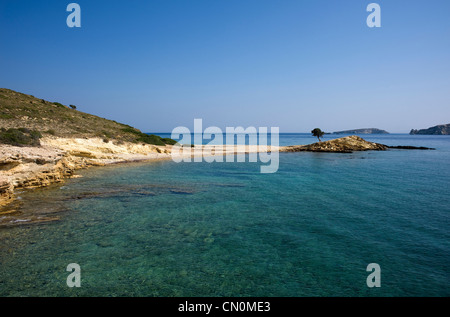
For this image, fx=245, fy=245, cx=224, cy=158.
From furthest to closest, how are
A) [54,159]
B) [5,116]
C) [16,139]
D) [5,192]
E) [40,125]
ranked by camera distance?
[40,125] < [5,116] < [16,139] < [54,159] < [5,192]

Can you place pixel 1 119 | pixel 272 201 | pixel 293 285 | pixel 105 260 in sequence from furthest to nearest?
pixel 1 119 < pixel 272 201 < pixel 105 260 < pixel 293 285

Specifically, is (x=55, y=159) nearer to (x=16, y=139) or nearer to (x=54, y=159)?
(x=54, y=159)

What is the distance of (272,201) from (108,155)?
3382 cm

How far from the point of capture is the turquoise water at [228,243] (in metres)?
8.44

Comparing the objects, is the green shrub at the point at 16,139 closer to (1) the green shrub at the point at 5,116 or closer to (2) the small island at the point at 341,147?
(1) the green shrub at the point at 5,116

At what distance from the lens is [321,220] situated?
48.6 ft

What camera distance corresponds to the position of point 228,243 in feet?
38.3

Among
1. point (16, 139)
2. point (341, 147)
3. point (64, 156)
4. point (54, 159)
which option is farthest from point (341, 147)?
point (16, 139)

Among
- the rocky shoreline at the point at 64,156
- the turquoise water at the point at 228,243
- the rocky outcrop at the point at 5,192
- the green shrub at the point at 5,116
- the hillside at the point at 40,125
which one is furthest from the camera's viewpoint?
the green shrub at the point at 5,116

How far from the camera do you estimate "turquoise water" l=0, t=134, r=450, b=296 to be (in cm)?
844

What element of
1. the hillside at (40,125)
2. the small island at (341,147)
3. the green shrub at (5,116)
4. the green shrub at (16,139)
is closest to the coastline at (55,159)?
the green shrub at (16,139)
